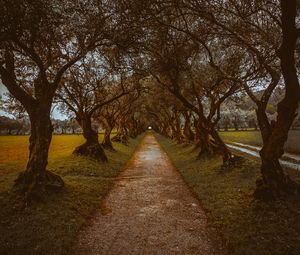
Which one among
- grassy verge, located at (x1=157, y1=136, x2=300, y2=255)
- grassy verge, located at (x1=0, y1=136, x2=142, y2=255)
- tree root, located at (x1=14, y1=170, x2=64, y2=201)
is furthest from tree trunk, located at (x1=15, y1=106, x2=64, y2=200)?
grassy verge, located at (x1=157, y1=136, x2=300, y2=255)

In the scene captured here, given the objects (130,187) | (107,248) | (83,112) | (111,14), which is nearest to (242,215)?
(107,248)

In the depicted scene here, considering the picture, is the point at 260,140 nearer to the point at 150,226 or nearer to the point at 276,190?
the point at 276,190

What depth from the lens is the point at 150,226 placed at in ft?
28.0

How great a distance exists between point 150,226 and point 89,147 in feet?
52.0

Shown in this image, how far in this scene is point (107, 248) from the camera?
7.03 meters

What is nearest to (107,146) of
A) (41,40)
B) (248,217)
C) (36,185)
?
(36,185)

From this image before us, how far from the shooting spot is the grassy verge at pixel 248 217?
680 cm

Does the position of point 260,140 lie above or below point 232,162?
below

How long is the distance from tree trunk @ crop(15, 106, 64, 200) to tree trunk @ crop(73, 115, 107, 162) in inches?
431

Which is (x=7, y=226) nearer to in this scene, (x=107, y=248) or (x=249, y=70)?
(x=107, y=248)

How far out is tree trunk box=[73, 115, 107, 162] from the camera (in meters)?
23.0

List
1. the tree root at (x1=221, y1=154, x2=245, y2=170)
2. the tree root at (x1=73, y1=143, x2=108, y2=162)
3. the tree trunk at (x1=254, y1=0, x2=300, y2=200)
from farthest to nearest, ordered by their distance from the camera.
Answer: the tree root at (x1=73, y1=143, x2=108, y2=162) < the tree root at (x1=221, y1=154, x2=245, y2=170) < the tree trunk at (x1=254, y1=0, x2=300, y2=200)

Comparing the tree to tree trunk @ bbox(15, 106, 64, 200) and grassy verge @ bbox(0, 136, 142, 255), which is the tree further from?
grassy verge @ bbox(0, 136, 142, 255)

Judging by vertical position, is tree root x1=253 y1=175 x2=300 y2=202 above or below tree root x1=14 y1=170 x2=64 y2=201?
below
